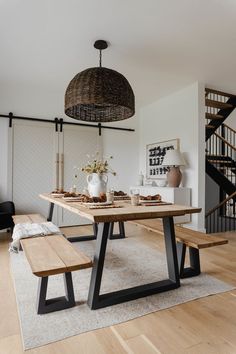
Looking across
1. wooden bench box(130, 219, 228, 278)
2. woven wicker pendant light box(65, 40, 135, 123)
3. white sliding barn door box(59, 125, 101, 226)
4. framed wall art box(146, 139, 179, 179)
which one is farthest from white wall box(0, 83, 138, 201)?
wooden bench box(130, 219, 228, 278)

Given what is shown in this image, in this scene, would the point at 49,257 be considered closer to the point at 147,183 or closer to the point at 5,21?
the point at 5,21

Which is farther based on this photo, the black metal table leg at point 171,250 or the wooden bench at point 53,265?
the black metal table leg at point 171,250

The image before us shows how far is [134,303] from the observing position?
194 centimetres

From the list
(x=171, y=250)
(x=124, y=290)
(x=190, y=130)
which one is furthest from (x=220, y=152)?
(x=124, y=290)

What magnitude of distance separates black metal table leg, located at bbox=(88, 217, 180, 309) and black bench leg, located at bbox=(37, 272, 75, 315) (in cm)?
16

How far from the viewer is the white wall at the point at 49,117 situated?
4477 millimetres

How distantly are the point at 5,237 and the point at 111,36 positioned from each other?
337 cm

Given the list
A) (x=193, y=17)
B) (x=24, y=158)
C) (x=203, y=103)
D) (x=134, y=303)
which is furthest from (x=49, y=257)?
(x=203, y=103)

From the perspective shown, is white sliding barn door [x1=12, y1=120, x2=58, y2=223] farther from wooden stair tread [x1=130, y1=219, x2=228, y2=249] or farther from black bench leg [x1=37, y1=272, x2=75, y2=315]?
black bench leg [x1=37, y1=272, x2=75, y2=315]

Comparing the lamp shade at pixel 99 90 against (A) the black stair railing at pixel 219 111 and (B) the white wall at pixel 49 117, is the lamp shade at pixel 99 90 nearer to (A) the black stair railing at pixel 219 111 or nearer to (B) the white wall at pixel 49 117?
(B) the white wall at pixel 49 117

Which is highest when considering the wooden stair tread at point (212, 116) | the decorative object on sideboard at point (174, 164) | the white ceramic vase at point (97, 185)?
the wooden stair tread at point (212, 116)

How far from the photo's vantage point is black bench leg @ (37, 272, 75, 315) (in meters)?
1.78

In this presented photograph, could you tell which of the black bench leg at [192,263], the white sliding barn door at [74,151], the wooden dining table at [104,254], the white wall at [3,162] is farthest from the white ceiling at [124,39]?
the black bench leg at [192,263]

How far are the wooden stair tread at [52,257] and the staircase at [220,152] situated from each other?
3.51 meters
